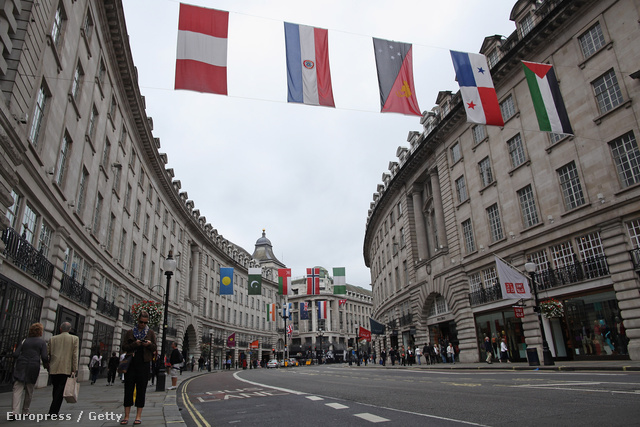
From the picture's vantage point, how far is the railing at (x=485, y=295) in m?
27.1

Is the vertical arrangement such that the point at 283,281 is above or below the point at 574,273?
above

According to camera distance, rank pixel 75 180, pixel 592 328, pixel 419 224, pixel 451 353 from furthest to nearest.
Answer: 1. pixel 419 224
2. pixel 451 353
3. pixel 592 328
4. pixel 75 180

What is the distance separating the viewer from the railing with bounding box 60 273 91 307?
19844 mm

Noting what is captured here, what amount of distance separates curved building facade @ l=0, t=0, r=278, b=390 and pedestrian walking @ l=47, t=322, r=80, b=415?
11.0 feet

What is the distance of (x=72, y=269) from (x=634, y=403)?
2256 centimetres

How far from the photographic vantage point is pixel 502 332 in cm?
2681

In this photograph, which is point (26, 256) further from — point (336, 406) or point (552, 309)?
point (552, 309)

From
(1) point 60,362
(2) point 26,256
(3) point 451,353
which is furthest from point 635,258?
(2) point 26,256

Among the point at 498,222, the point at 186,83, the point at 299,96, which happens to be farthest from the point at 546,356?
the point at 186,83

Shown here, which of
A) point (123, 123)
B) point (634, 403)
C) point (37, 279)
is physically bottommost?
point (634, 403)

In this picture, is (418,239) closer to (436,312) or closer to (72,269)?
(436,312)

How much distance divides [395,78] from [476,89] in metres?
3.70

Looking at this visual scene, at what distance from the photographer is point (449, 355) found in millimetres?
32219

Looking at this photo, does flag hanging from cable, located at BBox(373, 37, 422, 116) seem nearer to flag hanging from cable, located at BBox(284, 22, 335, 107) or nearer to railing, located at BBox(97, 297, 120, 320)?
flag hanging from cable, located at BBox(284, 22, 335, 107)
